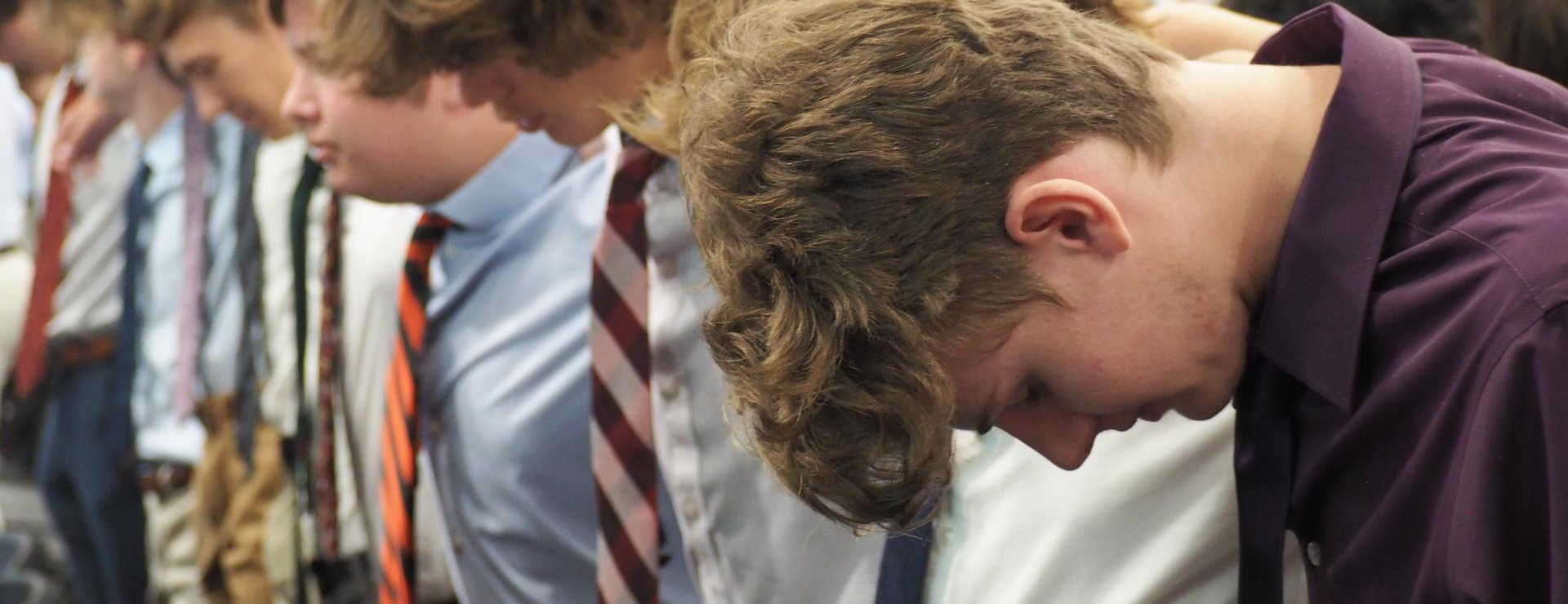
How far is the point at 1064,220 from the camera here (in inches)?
44.6

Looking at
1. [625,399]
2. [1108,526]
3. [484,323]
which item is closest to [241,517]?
[484,323]

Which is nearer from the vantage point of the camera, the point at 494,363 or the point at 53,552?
the point at 494,363

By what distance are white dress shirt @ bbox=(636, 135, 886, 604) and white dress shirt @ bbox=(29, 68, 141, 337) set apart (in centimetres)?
223

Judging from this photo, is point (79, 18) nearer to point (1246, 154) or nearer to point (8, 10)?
point (8, 10)

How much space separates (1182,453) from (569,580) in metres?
1.01

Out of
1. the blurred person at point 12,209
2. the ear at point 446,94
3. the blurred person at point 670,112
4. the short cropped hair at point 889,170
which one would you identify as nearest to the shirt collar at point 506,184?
the ear at point 446,94

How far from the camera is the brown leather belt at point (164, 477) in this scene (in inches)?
131

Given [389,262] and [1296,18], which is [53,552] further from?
[1296,18]

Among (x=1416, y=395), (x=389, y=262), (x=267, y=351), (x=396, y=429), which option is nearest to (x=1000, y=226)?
(x=1416, y=395)

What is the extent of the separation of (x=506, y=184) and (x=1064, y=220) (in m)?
1.40

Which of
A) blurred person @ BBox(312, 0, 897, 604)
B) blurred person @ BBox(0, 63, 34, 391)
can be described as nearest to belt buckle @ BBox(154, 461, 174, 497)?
blurred person @ BBox(0, 63, 34, 391)

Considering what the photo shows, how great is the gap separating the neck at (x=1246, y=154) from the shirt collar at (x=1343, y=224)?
0.08 feet

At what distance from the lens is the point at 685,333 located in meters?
1.83

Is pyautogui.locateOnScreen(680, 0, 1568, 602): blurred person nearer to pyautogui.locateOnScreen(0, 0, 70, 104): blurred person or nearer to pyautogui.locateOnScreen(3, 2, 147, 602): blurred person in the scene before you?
pyautogui.locateOnScreen(3, 2, 147, 602): blurred person
